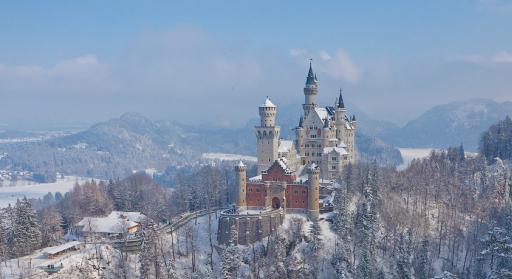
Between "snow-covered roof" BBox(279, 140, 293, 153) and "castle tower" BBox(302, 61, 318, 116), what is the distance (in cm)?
1013

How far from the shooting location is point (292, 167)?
11012cm

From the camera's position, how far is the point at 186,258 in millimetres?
89625

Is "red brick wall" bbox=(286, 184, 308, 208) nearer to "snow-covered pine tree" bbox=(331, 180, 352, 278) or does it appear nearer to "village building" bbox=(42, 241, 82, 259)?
"snow-covered pine tree" bbox=(331, 180, 352, 278)

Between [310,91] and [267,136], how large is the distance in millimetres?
18908

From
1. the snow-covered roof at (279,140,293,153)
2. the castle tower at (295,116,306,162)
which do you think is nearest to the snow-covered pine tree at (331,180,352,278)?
the snow-covered roof at (279,140,293,153)

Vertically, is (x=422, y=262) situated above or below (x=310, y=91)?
below

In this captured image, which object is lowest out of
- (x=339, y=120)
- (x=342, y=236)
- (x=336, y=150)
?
(x=342, y=236)

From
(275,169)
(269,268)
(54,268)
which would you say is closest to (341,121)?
(275,169)

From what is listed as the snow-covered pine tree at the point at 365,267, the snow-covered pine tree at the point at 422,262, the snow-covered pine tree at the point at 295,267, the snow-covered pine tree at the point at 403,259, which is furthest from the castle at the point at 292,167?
the snow-covered pine tree at the point at 422,262

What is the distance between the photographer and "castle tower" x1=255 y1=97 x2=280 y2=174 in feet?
351

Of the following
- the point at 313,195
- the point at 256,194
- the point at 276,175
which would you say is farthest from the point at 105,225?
the point at 313,195

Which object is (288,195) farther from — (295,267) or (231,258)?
(231,258)

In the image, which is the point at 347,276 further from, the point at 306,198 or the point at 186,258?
the point at 186,258

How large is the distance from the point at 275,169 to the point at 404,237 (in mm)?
24908
